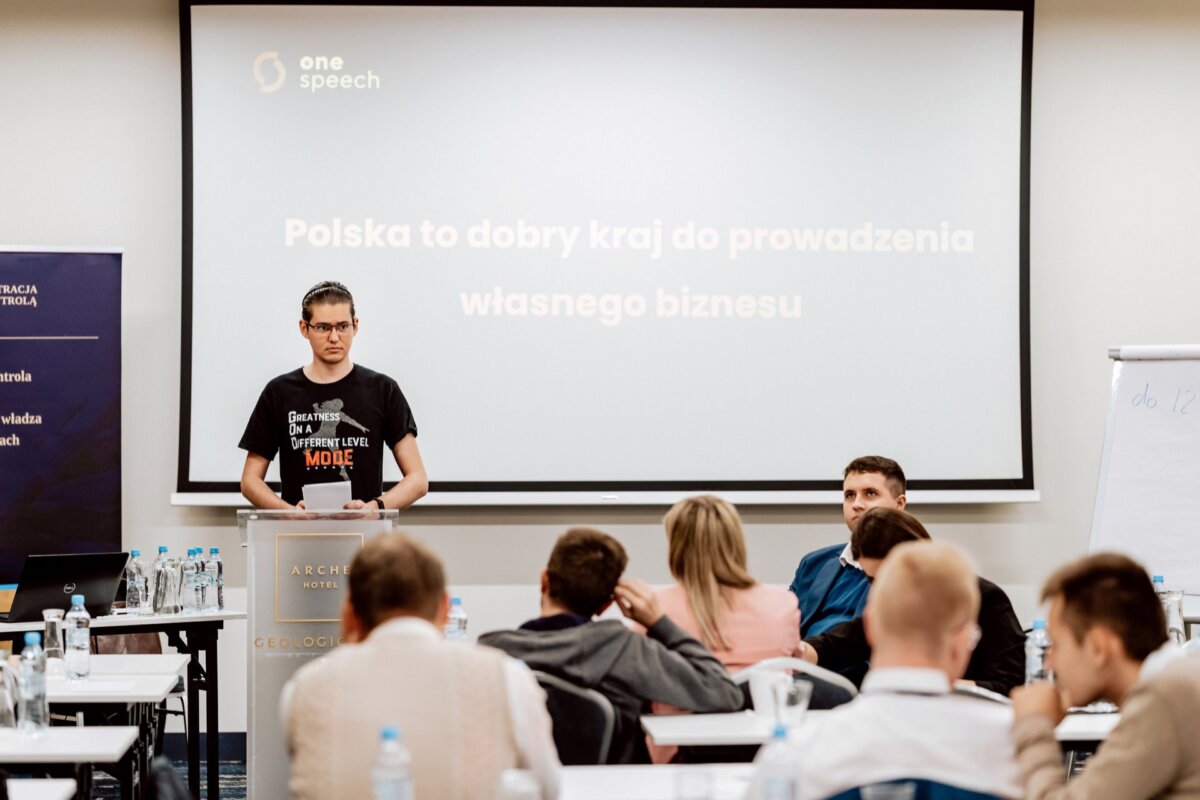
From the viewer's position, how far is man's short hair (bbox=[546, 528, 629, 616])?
3.02m

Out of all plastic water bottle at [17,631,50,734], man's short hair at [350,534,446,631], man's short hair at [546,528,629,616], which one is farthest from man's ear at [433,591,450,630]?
plastic water bottle at [17,631,50,734]

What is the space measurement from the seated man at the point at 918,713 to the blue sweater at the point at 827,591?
2.15 meters

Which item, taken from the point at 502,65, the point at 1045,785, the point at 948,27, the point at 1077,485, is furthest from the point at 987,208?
the point at 1045,785

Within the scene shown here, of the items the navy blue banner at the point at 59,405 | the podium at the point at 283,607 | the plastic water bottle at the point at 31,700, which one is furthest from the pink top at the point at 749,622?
the navy blue banner at the point at 59,405

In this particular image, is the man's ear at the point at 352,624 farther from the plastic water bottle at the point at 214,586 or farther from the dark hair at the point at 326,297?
the plastic water bottle at the point at 214,586

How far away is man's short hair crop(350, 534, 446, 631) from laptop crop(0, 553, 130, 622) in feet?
8.85

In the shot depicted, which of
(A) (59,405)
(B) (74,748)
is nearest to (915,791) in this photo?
(B) (74,748)

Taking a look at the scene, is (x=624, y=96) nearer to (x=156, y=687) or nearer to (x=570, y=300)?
(x=570, y=300)

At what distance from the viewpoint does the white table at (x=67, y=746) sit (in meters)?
2.81

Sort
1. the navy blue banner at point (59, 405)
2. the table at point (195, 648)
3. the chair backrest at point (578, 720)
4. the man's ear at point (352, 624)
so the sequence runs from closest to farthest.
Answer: the man's ear at point (352, 624) → the chair backrest at point (578, 720) → the table at point (195, 648) → the navy blue banner at point (59, 405)

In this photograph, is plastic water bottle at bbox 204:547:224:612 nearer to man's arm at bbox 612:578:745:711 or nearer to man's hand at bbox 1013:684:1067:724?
man's arm at bbox 612:578:745:711

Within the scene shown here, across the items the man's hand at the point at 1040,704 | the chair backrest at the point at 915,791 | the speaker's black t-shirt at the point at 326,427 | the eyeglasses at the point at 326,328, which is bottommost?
the chair backrest at the point at 915,791

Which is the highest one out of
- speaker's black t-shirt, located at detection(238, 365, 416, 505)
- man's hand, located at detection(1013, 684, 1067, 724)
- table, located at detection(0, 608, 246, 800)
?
speaker's black t-shirt, located at detection(238, 365, 416, 505)

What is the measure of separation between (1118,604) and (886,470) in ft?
8.38
